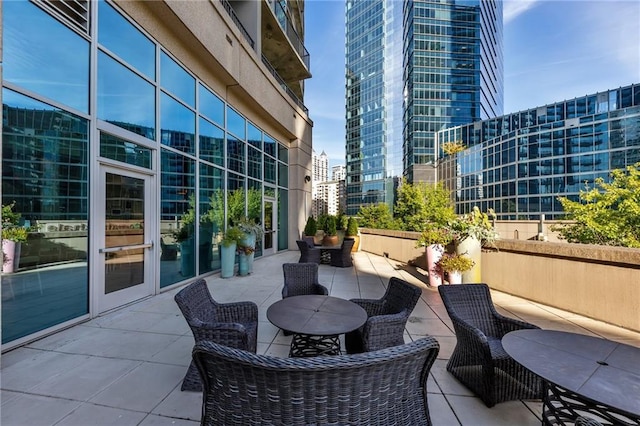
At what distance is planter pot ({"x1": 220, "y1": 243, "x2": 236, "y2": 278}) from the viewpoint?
736 cm

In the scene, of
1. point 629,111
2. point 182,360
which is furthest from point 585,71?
point 182,360

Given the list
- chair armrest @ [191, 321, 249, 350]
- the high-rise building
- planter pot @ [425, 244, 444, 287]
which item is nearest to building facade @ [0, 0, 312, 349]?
chair armrest @ [191, 321, 249, 350]

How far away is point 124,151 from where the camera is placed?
5.05 m

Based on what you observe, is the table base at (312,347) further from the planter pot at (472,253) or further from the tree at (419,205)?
the tree at (419,205)

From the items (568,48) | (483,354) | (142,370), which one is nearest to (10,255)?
(142,370)

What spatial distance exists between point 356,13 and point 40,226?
71.8 metres

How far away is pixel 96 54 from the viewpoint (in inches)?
177

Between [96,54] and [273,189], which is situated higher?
[96,54]

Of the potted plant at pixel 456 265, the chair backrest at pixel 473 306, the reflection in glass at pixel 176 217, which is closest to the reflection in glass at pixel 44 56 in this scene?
the reflection in glass at pixel 176 217

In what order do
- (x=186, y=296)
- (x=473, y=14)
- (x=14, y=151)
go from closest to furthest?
(x=186, y=296)
(x=14, y=151)
(x=473, y=14)

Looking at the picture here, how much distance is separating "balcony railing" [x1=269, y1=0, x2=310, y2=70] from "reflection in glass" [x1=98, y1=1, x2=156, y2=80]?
7.80m

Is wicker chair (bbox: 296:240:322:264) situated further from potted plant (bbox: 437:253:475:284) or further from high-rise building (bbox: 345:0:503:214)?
high-rise building (bbox: 345:0:503:214)

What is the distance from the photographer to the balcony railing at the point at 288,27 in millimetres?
12066

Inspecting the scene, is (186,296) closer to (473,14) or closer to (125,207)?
(125,207)
